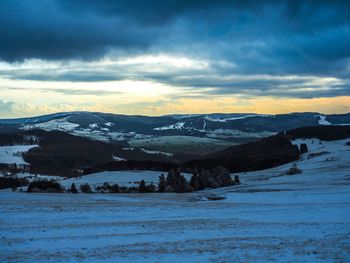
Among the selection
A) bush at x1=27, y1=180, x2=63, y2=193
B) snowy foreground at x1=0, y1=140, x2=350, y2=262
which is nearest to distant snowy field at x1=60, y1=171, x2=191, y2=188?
bush at x1=27, y1=180, x2=63, y2=193

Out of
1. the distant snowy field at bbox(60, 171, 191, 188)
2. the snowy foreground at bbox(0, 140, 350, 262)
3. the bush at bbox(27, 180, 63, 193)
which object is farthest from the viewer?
the distant snowy field at bbox(60, 171, 191, 188)

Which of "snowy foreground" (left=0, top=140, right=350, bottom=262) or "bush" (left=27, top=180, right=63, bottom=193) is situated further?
"bush" (left=27, top=180, right=63, bottom=193)

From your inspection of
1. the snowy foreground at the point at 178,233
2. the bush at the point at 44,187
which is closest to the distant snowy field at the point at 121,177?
the bush at the point at 44,187

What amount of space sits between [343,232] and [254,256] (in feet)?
32.2

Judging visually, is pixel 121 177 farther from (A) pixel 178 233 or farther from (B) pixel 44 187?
(A) pixel 178 233

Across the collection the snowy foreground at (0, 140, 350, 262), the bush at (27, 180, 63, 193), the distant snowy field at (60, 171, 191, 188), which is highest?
the snowy foreground at (0, 140, 350, 262)

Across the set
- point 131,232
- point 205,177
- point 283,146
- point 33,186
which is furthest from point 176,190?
point 283,146

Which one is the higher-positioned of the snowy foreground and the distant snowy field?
the snowy foreground

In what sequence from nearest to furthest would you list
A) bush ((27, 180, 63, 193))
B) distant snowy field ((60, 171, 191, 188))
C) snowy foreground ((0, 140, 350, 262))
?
1. snowy foreground ((0, 140, 350, 262))
2. bush ((27, 180, 63, 193))
3. distant snowy field ((60, 171, 191, 188))

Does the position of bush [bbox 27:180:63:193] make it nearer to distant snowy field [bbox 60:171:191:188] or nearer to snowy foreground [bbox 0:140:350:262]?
distant snowy field [bbox 60:171:191:188]

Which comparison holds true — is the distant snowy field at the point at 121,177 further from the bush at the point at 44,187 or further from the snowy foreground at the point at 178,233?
the snowy foreground at the point at 178,233

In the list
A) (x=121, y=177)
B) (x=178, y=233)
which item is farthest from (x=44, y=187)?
(x=178, y=233)

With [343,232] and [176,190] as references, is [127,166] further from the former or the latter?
→ [343,232]

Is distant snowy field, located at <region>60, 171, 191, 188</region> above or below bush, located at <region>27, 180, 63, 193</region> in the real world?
below
